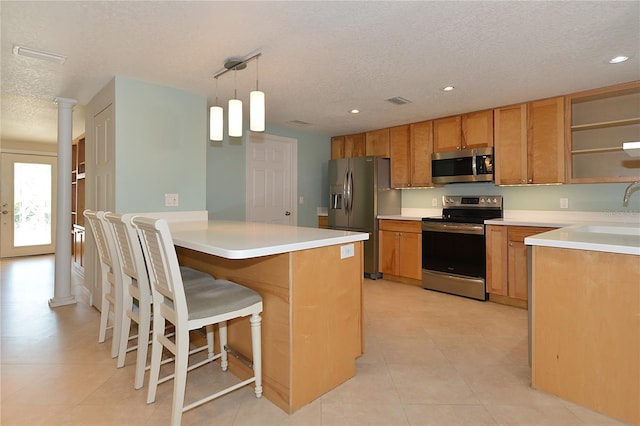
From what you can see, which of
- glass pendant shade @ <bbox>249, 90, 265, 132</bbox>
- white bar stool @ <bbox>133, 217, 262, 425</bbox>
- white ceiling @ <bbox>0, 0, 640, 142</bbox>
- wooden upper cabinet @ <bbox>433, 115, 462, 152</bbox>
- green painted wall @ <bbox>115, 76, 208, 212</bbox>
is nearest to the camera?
white bar stool @ <bbox>133, 217, 262, 425</bbox>

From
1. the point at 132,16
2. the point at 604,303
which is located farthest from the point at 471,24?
the point at 132,16

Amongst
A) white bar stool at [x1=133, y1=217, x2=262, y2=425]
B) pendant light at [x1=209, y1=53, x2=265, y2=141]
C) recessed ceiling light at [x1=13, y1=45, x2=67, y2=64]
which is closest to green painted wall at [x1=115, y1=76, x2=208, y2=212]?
recessed ceiling light at [x1=13, y1=45, x2=67, y2=64]

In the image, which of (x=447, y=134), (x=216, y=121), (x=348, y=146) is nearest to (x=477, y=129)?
(x=447, y=134)

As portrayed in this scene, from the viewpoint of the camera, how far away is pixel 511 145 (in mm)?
3689

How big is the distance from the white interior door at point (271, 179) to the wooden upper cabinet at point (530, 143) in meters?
2.73

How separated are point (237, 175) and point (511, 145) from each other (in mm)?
3238

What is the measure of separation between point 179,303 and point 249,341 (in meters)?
0.67

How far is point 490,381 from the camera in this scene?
6.72 feet

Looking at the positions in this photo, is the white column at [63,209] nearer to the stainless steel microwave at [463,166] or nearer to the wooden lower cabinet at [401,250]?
the wooden lower cabinet at [401,250]

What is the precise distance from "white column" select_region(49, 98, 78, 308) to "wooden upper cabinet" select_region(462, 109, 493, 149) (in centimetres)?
432

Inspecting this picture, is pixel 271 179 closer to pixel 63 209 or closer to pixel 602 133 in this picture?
pixel 63 209

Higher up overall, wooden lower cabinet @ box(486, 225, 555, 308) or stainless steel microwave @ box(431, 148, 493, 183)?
stainless steel microwave @ box(431, 148, 493, 183)

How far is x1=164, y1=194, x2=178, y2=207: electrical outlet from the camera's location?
3178mm

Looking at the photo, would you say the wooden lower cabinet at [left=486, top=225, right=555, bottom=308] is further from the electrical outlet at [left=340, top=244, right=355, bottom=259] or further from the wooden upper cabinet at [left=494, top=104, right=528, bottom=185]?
the electrical outlet at [left=340, top=244, right=355, bottom=259]
